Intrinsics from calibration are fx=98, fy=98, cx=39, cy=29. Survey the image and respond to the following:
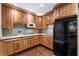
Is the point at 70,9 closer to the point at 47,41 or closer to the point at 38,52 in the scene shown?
the point at 47,41

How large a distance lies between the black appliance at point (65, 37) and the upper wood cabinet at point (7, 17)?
651 mm

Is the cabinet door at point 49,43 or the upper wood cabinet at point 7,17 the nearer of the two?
the upper wood cabinet at point 7,17

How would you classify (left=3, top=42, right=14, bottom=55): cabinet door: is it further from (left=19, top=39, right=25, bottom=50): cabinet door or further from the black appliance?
the black appliance

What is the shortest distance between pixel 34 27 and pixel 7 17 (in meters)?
0.40

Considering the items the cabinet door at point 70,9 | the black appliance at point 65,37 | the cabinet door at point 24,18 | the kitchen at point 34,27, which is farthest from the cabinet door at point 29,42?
the cabinet door at point 70,9

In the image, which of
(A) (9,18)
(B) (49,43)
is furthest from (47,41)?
(A) (9,18)

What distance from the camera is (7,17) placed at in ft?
4.42

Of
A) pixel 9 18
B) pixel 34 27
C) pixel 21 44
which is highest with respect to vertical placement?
pixel 9 18

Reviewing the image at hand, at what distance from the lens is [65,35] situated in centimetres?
144

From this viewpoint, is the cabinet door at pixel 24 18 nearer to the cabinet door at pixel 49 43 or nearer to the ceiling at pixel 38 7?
the ceiling at pixel 38 7

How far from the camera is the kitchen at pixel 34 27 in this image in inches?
53.4

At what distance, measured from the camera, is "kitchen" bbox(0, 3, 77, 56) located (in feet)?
4.45

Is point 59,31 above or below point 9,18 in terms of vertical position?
below

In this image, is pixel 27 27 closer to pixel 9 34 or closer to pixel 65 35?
pixel 9 34
